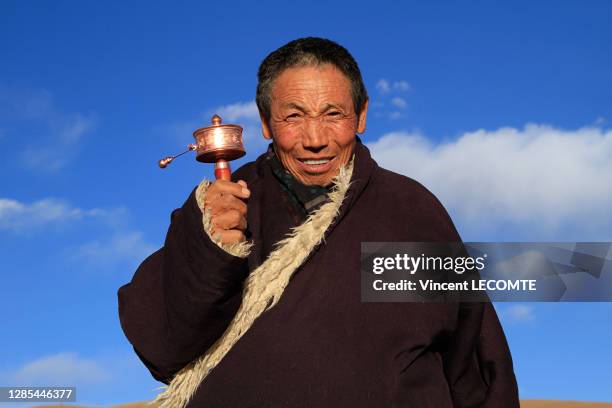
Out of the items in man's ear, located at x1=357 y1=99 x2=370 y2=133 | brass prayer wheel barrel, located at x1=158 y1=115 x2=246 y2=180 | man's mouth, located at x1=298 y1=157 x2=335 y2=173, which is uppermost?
man's ear, located at x1=357 y1=99 x2=370 y2=133

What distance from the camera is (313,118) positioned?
12.7 ft

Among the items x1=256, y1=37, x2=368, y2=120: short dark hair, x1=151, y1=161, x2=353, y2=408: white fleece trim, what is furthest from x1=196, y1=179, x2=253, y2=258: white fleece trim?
x1=256, y1=37, x2=368, y2=120: short dark hair

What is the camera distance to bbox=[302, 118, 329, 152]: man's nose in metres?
3.86

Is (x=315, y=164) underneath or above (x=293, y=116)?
underneath

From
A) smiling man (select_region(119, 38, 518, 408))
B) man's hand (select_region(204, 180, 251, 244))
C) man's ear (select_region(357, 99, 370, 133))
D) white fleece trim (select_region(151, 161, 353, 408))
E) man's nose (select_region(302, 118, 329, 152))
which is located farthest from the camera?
man's ear (select_region(357, 99, 370, 133))

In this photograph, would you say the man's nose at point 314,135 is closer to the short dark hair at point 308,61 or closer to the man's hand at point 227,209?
the short dark hair at point 308,61

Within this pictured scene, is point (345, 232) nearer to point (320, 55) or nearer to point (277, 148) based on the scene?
point (277, 148)

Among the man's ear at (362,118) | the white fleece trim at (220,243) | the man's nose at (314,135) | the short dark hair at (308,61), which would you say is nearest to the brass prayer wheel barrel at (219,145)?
the white fleece trim at (220,243)

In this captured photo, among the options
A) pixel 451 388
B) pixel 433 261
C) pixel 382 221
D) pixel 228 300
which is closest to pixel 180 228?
pixel 228 300

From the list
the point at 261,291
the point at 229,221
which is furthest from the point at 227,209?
the point at 261,291

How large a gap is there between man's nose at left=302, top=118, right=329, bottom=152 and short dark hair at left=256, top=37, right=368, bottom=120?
25 cm

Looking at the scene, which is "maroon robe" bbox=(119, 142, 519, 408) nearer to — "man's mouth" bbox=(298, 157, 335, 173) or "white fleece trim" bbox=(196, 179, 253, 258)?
"white fleece trim" bbox=(196, 179, 253, 258)

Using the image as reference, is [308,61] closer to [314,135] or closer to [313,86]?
[313,86]

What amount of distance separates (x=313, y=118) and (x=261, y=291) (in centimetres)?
87
